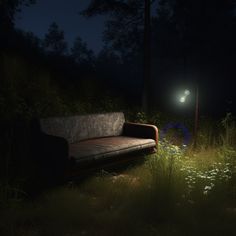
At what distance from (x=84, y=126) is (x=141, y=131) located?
4.16 feet

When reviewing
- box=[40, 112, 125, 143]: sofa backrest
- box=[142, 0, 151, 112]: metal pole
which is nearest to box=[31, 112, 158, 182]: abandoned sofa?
box=[40, 112, 125, 143]: sofa backrest

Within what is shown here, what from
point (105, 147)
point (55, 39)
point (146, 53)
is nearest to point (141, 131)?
point (105, 147)

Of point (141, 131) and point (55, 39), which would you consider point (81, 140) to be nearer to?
point (141, 131)

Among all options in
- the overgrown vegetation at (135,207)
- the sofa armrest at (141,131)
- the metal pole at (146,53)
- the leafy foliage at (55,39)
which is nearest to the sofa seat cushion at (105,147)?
the sofa armrest at (141,131)

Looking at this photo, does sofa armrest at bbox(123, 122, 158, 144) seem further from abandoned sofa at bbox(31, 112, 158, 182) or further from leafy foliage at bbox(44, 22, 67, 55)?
leafy foliage at bbox(44, 22, 67, 55)

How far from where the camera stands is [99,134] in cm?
625

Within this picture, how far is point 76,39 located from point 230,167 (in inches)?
2864

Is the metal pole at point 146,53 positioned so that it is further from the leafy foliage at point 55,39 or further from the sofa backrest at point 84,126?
the leafy foliage at point 55,39

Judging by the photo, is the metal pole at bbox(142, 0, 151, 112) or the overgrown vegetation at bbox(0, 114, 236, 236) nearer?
the overgrown vegetation at bbox(0, 114, 236, 236)

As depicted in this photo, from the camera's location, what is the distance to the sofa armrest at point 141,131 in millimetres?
6422

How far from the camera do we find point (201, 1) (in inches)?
674

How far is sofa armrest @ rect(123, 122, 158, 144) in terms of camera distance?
253 inches

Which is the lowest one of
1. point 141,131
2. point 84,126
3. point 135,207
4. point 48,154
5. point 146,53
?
point 135,207

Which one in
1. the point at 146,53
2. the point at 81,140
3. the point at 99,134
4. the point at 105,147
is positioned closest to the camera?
the point at 105,147
